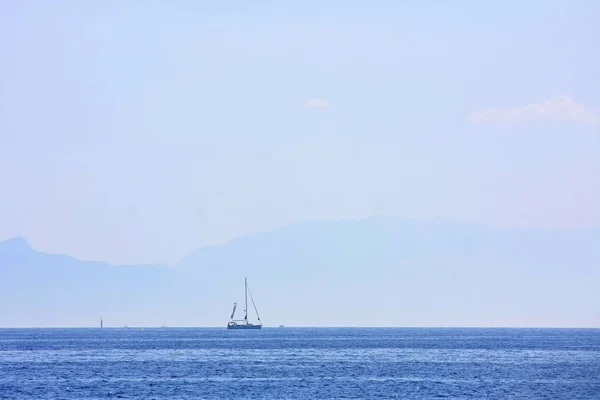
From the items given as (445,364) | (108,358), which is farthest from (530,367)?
(108,358)

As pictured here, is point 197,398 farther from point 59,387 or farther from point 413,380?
point 413,380

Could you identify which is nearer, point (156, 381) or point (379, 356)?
point (156, 381)

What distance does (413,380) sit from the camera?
9900cm

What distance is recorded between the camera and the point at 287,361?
13375 cm

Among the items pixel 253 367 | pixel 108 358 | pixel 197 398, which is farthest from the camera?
pixel 108 358

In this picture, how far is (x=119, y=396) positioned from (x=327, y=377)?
27.2 m

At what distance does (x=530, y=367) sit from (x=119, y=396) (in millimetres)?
58614

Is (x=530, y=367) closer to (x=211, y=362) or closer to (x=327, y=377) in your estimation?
(x=327, y=377)

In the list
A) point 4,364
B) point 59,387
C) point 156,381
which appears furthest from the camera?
point 4,364

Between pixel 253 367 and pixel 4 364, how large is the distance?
3597 cm

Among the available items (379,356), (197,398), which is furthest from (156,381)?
(379,356)

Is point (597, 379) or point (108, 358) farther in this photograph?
point (108, 358)

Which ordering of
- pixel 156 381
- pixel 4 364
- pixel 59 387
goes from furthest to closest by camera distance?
pixel 4 364 → pixel 156 381 → pixel 59 387

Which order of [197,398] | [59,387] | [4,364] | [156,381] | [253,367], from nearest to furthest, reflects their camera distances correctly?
[197,398]
[59,387]
[156,381]
[253,367]
[4,364]
